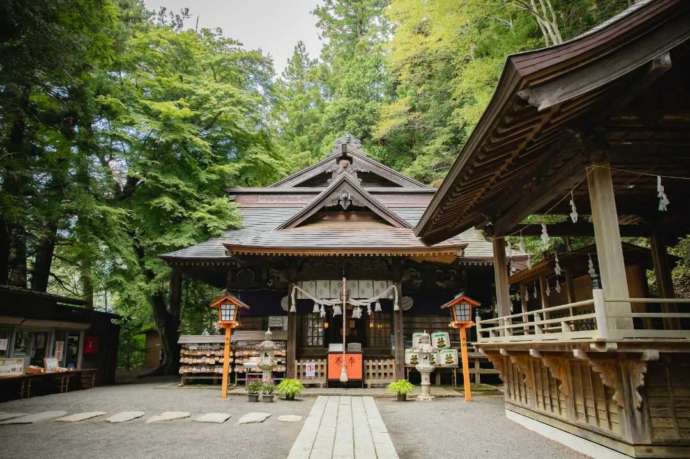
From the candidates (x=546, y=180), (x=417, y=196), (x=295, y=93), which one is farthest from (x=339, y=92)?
(x=546, y=180)

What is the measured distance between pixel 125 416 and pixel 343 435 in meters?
4.83

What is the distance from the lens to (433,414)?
8570mm

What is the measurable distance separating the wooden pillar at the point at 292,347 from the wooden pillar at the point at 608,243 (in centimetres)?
964

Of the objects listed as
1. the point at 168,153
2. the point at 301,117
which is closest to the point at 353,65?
the point at 301,117

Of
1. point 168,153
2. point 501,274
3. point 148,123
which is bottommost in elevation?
point 501,274

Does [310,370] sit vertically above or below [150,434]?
above

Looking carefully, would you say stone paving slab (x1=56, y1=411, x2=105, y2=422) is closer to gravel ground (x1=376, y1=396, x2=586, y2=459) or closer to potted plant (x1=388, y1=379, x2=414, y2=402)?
gravel ground (x1=376, y1=396, x2=586, y2=459)

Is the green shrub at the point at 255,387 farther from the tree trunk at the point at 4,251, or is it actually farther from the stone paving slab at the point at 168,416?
the tree trunk at the point at 4,251

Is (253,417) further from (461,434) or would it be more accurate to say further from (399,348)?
(399,348)

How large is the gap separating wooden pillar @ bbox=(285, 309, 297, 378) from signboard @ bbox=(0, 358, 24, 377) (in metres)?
7.08

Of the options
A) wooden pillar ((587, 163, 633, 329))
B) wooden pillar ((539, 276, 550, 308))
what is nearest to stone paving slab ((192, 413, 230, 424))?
wooden pillar ((587, 163, 633, 329))

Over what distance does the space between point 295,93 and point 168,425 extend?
3057 centimetres

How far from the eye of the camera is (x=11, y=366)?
34.8ft

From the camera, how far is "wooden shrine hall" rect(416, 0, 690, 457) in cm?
423
